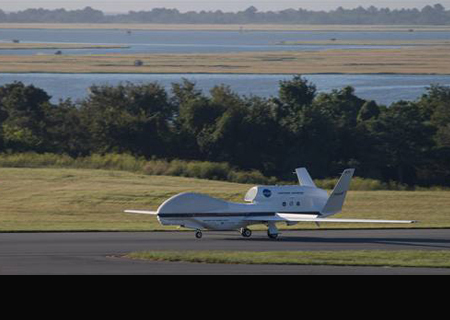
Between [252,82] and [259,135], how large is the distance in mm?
88890

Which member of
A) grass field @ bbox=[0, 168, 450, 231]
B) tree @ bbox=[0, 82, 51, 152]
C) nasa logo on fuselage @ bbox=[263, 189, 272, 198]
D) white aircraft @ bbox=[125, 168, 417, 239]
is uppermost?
nasa logo on fuselage @ bbox=[263, 189, 272, 198]

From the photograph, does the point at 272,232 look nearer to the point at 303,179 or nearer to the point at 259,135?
the point at 303,179

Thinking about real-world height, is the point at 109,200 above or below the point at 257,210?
below

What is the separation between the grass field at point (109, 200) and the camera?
44.8 meters

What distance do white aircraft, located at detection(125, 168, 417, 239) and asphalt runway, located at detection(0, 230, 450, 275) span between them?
1.83ft

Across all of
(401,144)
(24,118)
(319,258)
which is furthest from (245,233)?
(24,118)

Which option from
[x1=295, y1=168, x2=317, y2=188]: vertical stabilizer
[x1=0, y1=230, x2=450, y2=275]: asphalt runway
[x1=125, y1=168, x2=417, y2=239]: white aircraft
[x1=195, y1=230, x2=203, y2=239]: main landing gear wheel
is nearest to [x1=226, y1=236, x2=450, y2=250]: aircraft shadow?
[x1=0, y1=230, x2=450, y2=275]: asphalt runway

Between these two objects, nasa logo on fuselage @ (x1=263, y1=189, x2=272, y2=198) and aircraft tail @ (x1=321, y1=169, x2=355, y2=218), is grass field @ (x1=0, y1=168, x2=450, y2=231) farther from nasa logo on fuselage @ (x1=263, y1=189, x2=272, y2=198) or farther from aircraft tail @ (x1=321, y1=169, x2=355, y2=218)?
nasa logo on fuselage @ (x1=263, y1=189, x2=272, y2=198)

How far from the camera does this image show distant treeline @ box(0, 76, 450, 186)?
7619 cm

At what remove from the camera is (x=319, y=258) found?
30203 millimetres

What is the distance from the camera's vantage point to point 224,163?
242ft

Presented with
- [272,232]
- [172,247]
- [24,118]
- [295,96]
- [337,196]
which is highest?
[337,196]
